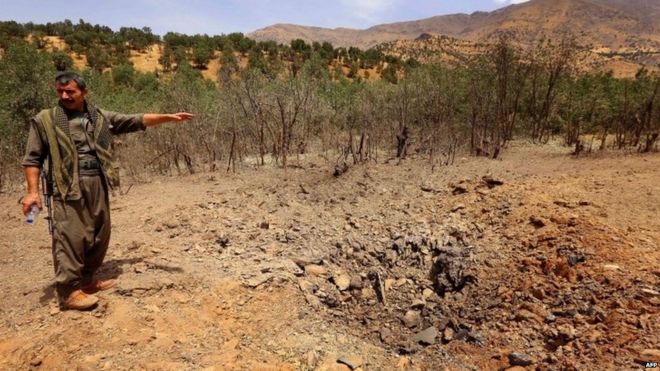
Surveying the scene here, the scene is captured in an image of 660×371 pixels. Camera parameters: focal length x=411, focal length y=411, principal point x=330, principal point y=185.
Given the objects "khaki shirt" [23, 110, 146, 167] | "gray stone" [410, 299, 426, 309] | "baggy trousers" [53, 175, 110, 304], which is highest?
"khaki shirt" [23, 110, 146, 167]

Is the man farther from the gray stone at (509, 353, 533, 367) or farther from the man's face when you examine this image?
the gray stone at (509, 353, 533, 367)

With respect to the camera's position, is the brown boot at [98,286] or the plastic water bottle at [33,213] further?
the brown boot at [98,286]

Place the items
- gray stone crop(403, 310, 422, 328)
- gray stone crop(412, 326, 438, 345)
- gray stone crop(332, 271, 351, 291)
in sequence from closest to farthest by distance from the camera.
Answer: gray stone crop(412, 326, 438, 345) < gray stone crop(403, 310, 422, 328) < gray stone crop(332, 271, 351, 291)

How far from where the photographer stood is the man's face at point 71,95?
8.66ft

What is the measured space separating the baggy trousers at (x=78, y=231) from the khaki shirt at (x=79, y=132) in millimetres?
243

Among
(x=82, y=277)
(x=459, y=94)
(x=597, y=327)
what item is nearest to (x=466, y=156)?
(x=459, y=94)

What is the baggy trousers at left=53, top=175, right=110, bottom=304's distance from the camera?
2.68 metres

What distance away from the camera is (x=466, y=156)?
311 inches

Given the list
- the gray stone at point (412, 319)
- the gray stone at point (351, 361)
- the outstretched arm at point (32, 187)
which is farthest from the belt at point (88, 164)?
the gray stone at point (412, 319)

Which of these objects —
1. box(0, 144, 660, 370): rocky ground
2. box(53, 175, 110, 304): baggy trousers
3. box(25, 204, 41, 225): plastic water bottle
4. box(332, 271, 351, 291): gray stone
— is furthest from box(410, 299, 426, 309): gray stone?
box(25, 204, 41, 225): plastic water bottle

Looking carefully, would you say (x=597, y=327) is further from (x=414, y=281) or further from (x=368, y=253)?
(x=368, y=253)

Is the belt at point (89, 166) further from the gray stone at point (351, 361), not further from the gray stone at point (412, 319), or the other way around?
the gray stone at point (412, 319)

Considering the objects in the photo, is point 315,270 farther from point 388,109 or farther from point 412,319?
point 388,109

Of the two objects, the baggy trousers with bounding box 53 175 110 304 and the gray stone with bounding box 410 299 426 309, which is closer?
the baggy trousers with bounding box 53 175 110 304
